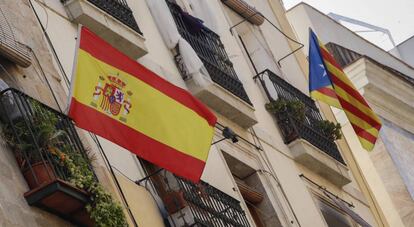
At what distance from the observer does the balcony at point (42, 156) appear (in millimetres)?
11539

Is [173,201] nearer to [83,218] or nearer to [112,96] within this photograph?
[112,96]

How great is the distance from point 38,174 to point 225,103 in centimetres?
653

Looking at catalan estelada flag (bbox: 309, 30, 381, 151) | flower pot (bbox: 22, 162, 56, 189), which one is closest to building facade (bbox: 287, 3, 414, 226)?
catalan estelada flag (bbox: 309, 30, 381, 151)

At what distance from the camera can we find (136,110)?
43.6 feet

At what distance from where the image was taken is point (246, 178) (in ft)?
61.1

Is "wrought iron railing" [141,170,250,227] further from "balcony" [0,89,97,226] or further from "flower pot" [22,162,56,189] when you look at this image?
"flower pot" [22,162,56,189]

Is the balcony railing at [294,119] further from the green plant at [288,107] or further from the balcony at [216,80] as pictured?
the balcony at [216,80]

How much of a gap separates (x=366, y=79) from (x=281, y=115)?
18.9 feet

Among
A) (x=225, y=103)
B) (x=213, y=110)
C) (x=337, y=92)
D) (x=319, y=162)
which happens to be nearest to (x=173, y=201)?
(x=213, y=110)

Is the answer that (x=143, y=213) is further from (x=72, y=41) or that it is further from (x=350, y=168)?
(x=350, y=168)

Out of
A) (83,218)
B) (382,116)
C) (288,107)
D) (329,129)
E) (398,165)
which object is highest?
(382,116)

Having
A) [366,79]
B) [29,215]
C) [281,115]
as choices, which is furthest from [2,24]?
[366,79]

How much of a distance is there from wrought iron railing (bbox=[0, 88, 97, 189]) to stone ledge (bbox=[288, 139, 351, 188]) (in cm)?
808

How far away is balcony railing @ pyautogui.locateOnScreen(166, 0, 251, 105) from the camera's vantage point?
720 inches
